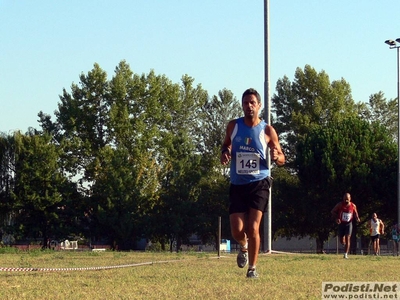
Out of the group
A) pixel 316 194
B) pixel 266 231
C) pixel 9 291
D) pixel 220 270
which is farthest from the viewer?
pixel 316 194

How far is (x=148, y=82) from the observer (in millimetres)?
79375

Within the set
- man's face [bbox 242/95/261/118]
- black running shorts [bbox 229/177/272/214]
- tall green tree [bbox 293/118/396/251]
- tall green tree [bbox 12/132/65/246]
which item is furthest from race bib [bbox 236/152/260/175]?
tall green tree [bbox 12/132/65/246]

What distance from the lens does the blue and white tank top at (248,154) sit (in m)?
10.2

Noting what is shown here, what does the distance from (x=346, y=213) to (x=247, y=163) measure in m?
12.6

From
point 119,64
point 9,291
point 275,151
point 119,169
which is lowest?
point 9,291

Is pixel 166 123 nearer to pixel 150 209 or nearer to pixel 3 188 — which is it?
pixel 150 209

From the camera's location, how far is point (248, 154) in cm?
1020

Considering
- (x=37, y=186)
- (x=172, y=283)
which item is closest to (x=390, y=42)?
(x=37, y=186)

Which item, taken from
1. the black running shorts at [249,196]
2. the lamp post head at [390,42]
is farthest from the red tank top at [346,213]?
the lamp post head at [390,42]

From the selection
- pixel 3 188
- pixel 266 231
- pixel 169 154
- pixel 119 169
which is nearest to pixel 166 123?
pixel 169 154

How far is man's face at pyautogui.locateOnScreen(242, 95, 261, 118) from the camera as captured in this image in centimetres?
1022

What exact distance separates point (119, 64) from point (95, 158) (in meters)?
10.8

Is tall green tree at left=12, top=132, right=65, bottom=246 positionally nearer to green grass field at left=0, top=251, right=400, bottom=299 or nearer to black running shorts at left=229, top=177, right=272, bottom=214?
green grass field at left=0, top=251, right=400, bottom=299

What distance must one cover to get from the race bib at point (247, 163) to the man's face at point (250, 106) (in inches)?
20.2
